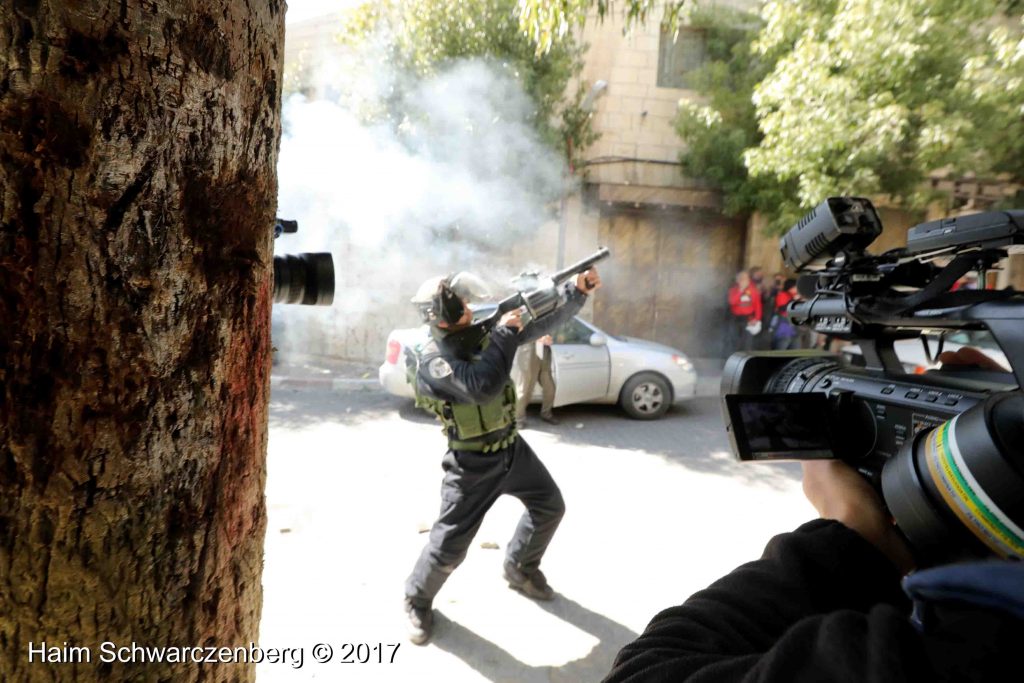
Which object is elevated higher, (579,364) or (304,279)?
(304,279)

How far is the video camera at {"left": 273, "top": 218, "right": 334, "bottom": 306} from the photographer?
1.57 metres

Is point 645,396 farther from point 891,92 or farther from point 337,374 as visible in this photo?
point 337,374

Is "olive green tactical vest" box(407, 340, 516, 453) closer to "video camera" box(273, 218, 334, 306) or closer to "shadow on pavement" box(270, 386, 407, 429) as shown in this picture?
"video camera" box(273, 218, 334, 306)

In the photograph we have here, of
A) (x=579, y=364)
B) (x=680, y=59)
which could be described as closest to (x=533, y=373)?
(x=579, y=364)

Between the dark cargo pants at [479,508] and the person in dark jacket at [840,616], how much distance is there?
5.98 ft

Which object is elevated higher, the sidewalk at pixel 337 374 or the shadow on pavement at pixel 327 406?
the sidewalk at pixel 337 374

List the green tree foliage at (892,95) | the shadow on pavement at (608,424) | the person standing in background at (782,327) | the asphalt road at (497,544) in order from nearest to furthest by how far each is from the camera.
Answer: the asphalt road at (497,544) → the shadow on pavement at (608,424) → the green tree foliage at (892,95) → the person standing in background at (782,327)

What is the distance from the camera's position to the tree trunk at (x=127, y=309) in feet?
2.86

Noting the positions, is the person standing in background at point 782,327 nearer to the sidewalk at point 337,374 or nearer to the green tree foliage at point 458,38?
the sidewalk at point 337,374

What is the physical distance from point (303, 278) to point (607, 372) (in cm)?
541

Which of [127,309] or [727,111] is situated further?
[727,111]

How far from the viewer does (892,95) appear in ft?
21.5

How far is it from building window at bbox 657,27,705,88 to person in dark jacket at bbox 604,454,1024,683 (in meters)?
10.9

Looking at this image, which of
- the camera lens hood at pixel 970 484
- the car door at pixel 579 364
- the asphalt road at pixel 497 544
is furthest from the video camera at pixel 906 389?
the car door at pixel 579 364
